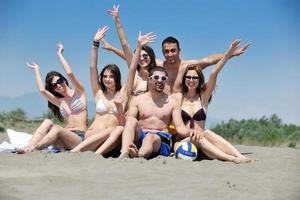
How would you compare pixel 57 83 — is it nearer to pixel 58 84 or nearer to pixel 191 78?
pixel 58 84

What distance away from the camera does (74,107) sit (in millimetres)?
8562

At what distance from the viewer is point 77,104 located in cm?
856

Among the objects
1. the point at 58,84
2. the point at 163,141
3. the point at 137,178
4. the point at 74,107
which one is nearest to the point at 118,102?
the point at 163,141

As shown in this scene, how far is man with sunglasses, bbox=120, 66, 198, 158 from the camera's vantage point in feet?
24.3

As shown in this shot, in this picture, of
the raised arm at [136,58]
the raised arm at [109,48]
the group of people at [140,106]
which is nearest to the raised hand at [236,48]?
the group of people at [140,106]

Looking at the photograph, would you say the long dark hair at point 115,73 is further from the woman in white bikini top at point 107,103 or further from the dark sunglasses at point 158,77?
the dark sunglasses at point 158,77

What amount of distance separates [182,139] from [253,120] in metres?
16.4

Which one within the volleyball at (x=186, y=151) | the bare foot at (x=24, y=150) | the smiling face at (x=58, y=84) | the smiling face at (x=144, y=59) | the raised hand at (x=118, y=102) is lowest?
the bare foot at (x=24, y=150)

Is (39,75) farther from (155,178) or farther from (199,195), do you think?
(199,195)

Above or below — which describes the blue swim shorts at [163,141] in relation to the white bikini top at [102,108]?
below

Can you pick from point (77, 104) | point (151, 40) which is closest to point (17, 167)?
point (77, 104)

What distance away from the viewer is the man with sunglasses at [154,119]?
742cm

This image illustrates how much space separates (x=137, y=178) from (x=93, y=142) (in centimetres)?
207

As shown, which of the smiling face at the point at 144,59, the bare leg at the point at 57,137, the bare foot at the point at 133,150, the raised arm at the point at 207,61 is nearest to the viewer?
the bare foot at the point at 133,150
